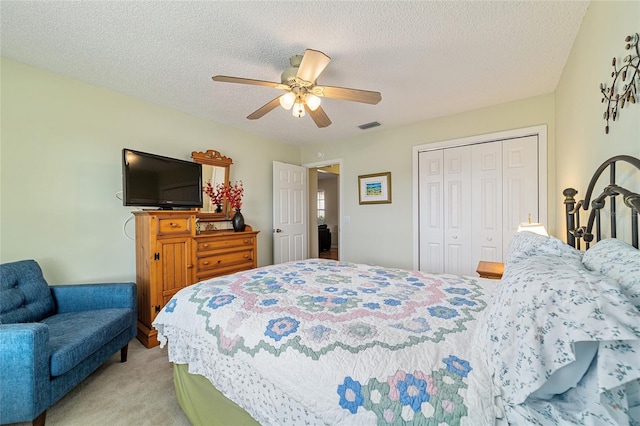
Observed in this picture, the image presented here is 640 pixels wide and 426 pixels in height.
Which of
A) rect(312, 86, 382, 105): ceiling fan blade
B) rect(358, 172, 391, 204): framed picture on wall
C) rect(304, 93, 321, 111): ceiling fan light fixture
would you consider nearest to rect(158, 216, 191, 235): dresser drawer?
rect(304, 93, 321, 111): ceiling fan light fixture

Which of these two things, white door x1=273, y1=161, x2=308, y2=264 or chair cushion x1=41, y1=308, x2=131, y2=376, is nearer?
chair cushion x1=41, y1=308, x2=131, y2=376

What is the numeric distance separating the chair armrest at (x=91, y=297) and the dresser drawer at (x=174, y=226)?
574 millimetres

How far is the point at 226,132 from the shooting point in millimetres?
3658

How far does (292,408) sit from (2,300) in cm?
223

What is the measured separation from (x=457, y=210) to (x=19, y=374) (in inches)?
156

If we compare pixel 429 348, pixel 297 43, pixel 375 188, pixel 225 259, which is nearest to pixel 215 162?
pixel 225 259

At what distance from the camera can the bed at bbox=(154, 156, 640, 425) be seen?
0.61 m

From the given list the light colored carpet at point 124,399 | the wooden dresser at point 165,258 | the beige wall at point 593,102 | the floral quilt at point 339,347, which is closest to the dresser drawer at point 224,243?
the wooden dresser at point 165,258

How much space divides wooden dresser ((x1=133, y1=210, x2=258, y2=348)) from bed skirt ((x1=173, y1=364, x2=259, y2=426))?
115 cm

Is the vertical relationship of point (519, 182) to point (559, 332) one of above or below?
above

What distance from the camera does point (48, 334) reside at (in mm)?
1513

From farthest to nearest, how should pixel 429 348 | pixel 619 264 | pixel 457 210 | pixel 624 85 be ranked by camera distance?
pixel 457 210 → pixel 624 85 → pixel 429 348 → pixel 619 264

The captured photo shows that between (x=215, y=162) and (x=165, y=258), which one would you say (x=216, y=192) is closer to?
(x=215, y=162)

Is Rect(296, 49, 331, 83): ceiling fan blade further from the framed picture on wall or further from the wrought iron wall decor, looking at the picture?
the framed picture on wall
